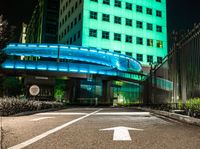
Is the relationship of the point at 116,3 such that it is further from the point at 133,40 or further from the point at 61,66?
the point at 61,66

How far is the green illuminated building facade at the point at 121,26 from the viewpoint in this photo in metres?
69.0

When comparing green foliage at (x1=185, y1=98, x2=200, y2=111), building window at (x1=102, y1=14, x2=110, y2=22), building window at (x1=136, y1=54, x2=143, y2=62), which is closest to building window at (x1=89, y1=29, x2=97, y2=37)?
building window at (x1=102, y1=14, x2=110, y2=22)

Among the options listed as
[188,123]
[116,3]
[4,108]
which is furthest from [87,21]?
[188,123]

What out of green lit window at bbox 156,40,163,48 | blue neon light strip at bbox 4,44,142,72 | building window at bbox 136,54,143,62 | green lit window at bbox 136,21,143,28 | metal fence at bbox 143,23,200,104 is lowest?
metal fence at bbox 143,23,200,104

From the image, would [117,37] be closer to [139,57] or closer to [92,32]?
[92,32]

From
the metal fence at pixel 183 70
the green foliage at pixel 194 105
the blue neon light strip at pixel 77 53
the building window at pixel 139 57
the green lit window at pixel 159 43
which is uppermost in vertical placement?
the green lit window at pixel 159 43

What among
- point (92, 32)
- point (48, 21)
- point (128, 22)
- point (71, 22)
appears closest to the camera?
point (92, 32)

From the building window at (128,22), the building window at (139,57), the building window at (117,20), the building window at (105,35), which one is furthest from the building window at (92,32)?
the building window at (139,57)

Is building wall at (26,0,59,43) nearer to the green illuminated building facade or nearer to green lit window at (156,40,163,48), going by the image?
the green illuminated building facade

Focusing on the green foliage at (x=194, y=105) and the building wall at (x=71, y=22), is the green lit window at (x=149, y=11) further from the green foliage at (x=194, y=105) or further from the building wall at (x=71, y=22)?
the green foliage at (x=194, y=105)

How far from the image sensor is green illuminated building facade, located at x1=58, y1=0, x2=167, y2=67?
6900cm

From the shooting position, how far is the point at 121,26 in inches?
2908

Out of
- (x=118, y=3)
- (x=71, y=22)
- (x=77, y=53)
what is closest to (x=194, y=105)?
(x=77, y=53)

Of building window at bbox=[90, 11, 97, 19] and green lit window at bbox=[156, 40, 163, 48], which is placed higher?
building window at bbox=[90, 11, 97, 19]
